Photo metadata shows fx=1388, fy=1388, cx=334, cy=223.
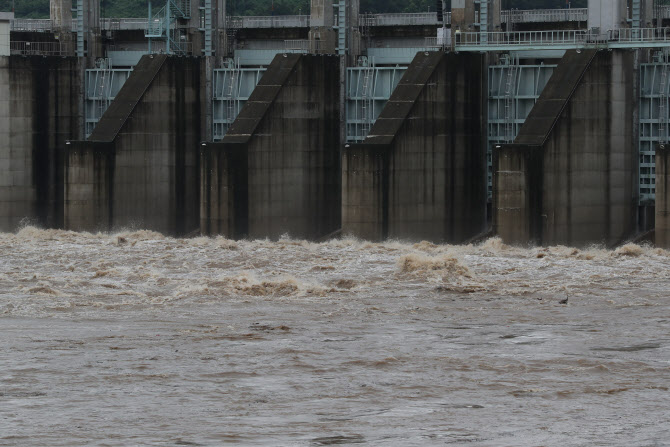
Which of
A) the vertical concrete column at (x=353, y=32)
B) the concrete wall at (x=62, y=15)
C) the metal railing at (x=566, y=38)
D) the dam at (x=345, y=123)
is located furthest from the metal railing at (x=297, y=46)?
the concrete wall at (x=62, y=15)

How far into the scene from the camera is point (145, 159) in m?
43.2

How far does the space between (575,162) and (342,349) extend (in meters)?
16.4

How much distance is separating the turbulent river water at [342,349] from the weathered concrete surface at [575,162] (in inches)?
40.2

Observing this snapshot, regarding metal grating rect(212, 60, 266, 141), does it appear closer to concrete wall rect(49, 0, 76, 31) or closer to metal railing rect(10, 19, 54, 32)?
concrete wall rect(49, 0, 76, 31)

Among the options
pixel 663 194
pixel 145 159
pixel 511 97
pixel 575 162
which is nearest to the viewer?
pixel 663 194

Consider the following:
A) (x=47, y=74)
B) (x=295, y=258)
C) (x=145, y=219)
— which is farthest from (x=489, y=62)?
(x=47, y=74)

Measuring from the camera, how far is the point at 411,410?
17.4m

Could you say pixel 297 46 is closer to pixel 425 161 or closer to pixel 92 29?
pixel 92 29

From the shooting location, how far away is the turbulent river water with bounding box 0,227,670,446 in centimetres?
1656

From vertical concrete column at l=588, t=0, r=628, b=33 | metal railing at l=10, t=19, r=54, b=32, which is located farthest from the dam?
metal railing at l=10, t=19, r=54, b=32

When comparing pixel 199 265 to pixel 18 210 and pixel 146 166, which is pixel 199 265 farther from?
pixel 18 210

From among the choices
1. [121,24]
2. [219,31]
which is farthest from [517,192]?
[121,24]

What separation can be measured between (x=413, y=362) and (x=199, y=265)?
15.2 meters

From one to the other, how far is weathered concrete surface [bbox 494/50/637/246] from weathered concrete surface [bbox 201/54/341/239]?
7.43 m
